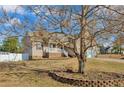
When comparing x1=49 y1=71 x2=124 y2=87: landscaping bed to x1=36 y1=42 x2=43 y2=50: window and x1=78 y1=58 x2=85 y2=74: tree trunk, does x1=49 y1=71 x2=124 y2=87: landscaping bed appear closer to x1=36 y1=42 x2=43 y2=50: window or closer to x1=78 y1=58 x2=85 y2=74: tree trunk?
x1=78 y1=58 x2=85 y2=74: tree trunk

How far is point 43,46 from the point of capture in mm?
8961

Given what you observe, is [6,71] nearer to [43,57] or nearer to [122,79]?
[43,57]

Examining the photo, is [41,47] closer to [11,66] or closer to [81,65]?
[11,66]

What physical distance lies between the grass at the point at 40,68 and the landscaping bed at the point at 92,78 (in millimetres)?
65

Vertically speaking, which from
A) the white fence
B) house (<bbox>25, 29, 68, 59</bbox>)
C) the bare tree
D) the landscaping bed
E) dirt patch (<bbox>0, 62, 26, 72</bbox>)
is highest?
the bare tree

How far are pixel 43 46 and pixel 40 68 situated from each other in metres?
0.29

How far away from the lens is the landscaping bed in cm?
887

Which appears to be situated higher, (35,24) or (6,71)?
(35,24)

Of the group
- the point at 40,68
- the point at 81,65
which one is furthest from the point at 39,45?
the point at 81,65

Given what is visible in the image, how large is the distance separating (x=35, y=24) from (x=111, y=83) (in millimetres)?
1236

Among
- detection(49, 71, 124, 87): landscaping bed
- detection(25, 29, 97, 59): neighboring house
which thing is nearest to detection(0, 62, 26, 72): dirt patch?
detection(25, 29, 97, 59): neighboring house

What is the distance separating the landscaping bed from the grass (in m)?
0.06
